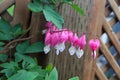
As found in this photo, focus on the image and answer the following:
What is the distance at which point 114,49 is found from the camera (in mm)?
1368

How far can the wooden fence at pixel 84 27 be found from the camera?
1178 mm

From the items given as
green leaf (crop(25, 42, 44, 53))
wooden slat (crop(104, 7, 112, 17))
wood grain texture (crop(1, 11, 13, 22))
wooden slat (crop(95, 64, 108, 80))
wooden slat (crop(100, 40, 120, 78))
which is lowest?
wooden slat (crop(95, 64, 108, 80))

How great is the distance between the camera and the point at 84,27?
1176 mm

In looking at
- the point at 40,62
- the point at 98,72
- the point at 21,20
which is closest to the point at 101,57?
the point at 98,72

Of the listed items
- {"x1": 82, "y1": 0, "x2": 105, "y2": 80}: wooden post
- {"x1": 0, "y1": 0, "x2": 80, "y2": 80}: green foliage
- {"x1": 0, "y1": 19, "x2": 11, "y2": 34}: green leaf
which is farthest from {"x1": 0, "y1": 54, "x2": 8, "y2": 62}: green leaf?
{"x1": 82, "y1": 0, "x2": 105, "y2": 80}: wooden post

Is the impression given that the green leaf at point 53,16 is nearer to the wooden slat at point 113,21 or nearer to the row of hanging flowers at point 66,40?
the row of hanging flowers at point 66,40

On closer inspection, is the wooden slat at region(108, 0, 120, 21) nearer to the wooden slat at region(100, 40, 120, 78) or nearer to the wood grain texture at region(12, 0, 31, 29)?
the wooden slat at region(100, 40, 120, 78)

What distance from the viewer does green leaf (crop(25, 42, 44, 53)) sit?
3.61 ft

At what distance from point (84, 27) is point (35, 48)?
0.74 feet

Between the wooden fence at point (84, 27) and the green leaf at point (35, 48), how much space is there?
0.10 meters

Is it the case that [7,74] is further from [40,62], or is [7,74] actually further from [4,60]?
[40,62]

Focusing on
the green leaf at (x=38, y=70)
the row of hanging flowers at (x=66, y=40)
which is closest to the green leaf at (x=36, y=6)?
the row of hanging flowers at (x=66, y=40)

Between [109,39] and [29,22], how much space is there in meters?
0.38

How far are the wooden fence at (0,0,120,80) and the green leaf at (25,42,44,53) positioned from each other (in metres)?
0.10
